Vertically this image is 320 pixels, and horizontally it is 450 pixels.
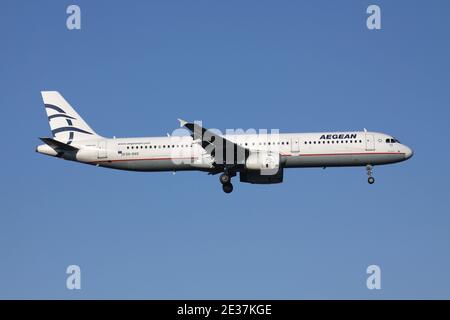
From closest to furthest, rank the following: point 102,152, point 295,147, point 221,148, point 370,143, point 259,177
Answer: point 221,148, point 295,147, point 370,143, point 259,177, point 102,152

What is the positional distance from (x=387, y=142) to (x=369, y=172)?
2.84m

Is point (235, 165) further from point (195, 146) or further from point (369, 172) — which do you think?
point (369, 172)

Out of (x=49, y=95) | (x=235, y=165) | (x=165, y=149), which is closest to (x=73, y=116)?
(x=49, y=95)

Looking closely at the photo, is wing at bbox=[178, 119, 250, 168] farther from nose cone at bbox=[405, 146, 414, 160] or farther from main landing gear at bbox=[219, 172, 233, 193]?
nose cone at bbox=[405, 146, 414, 160]

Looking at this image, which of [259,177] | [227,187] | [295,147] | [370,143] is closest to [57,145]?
[227,187]

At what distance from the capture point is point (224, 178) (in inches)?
2682

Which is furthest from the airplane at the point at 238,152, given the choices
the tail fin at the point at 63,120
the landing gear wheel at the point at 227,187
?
the tail fin at the point at 63,120

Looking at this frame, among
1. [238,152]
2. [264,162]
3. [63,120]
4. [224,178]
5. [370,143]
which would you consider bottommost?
[224,178]

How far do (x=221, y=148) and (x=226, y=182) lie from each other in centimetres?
294

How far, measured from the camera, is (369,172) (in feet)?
224

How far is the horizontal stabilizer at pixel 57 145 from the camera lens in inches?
2697

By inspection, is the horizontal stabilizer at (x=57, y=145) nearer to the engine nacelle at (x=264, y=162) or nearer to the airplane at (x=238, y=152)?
the airplane at (x=238, y=152)

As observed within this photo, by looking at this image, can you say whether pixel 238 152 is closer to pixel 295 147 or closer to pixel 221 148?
pixel 221 148

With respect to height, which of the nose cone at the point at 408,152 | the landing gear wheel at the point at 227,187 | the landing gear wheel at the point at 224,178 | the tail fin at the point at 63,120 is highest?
the tail fin at the point at 63,120
